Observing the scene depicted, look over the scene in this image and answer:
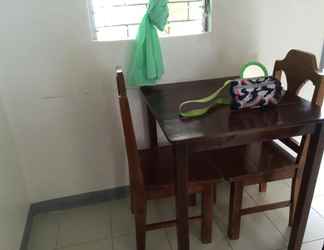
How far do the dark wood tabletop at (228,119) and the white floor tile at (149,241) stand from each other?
0.80 metres

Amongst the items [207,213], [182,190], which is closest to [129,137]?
[182,190]

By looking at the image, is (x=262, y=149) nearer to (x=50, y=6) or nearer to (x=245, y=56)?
(x=245, y=56)

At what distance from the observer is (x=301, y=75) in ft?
5.07

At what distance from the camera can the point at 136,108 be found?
1.84 meters

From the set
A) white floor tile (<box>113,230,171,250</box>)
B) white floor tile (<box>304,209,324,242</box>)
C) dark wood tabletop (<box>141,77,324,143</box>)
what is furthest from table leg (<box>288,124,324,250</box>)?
white floor tile (<box>113,230,171,250</box>)

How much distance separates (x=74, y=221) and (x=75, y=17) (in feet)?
4.10

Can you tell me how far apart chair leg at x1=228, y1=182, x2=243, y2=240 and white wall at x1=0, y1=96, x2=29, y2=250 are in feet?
3.75

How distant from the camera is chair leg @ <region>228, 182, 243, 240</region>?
1.52m

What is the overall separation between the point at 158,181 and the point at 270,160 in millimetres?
628

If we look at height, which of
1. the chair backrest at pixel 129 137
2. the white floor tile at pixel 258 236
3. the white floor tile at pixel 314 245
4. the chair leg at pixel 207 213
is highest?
the chair backrest at pixel 129 137

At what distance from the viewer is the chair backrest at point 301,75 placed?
139cm

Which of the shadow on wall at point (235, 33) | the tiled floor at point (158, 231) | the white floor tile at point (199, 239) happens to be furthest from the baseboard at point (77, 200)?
the shadow on wall at point (235, 33)

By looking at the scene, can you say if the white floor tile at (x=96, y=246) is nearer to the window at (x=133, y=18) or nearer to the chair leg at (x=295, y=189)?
the chair leg at (x=295, y=189)

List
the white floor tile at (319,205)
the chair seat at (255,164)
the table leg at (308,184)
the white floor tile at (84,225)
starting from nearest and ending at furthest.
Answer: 1. the table leg at (308,184)
2. the chair seat at (255,164)
3. the white floor tile at (84,225)
4. the white floor tile at (319,205)
